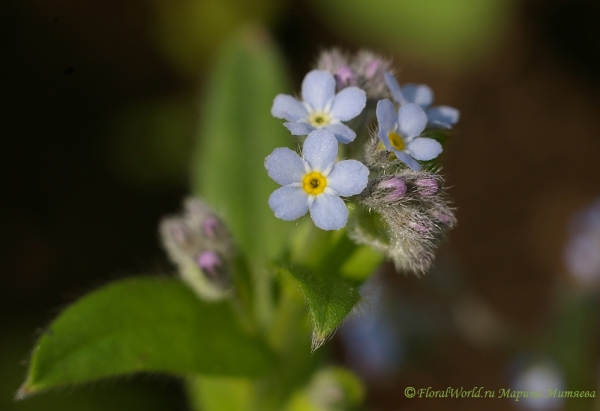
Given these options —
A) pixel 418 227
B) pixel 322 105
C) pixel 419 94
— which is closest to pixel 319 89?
pixel 322 105

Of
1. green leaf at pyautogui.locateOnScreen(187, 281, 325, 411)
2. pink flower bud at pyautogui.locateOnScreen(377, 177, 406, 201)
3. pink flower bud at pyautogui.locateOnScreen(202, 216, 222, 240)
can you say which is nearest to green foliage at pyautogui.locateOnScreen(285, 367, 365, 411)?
green leaf at pyautogui.locateOnScreen(187, 281, 325, 411)

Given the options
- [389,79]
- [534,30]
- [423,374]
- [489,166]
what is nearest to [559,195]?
[489,166]

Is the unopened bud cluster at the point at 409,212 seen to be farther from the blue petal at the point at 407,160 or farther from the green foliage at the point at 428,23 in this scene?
the green foliage at the point at 428,23

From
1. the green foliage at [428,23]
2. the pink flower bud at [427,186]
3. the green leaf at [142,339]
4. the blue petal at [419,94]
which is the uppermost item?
the green foliage at [428,23]

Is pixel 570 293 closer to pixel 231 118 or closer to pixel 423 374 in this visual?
pixel 423 374

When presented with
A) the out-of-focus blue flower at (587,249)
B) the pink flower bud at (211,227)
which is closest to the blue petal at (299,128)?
the pink flower bud at (211,227)
